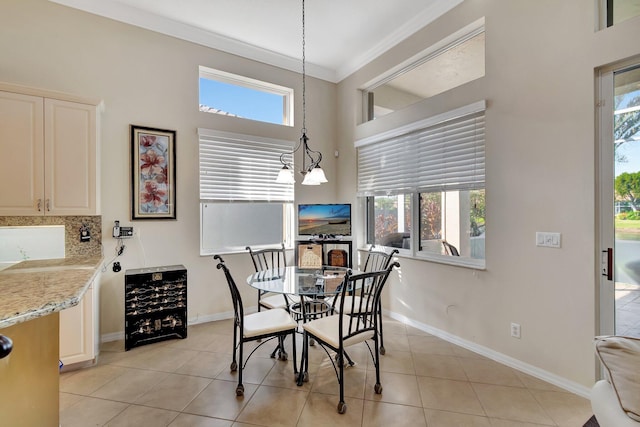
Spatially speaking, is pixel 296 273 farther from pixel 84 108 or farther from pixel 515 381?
pixel 84 108

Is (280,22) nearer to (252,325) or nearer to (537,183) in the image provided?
(537,183)

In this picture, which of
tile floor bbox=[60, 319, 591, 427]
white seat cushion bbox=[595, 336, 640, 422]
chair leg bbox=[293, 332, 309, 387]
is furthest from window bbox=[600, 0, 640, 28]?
chair leg bbox=[293, 332, 309, 387]

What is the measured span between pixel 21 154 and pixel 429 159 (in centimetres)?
376

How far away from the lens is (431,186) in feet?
10.8

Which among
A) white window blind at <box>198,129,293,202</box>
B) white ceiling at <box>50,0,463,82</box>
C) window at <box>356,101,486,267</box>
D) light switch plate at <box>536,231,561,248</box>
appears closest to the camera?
light switch plate at <box>536,231,561,248</box>

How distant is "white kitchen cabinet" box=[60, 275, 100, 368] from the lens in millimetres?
2469

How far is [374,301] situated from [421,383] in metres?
0.78

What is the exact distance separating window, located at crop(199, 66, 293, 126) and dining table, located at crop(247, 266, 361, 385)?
7.28ft

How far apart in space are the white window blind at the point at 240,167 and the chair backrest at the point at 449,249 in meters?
2.14

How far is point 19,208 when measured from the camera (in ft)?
8.05

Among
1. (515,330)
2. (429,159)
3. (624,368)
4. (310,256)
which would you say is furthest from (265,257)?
(624,368)

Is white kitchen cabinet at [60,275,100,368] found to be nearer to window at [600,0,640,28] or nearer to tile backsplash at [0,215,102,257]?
tile backsplash at [0,215,102,257]

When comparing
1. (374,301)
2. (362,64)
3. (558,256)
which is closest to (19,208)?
(374,301)

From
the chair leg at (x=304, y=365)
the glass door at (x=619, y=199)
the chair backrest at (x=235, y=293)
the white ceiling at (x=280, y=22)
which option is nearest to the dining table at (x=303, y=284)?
the chair leg at (x=304, y=365)
